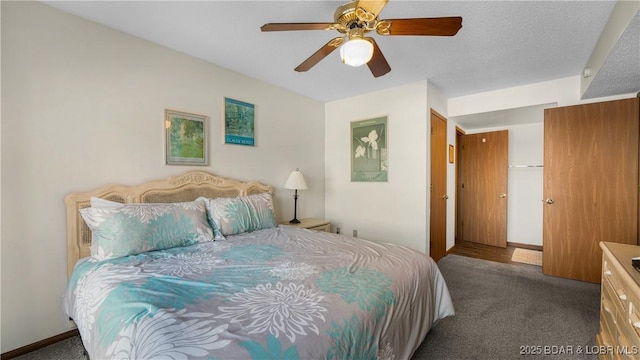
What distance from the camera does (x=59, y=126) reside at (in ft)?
6.21

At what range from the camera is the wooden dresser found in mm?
1133

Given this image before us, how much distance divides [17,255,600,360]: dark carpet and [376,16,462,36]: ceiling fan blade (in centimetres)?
209

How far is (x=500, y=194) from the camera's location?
4461 millimetres

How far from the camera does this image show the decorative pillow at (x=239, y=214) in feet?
7.55

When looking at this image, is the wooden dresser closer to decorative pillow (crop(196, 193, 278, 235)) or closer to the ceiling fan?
the ceiling fan

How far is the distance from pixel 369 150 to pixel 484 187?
2.47 m

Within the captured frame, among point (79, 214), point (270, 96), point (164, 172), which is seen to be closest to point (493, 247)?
point (270, 96)

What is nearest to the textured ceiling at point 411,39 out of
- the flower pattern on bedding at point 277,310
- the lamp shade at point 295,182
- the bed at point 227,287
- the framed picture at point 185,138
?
the framed picture at point 185,138

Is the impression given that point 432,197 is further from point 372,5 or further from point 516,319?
point 372,5

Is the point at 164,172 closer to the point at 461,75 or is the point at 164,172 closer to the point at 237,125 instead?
the point at 237,125

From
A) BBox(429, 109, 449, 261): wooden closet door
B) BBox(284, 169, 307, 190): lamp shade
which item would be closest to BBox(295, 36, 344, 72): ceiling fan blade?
BBox(284, 169, 307, 190): lamp shade

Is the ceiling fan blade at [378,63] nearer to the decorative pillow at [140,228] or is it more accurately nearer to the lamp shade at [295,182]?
the lamp shade at [295,182]

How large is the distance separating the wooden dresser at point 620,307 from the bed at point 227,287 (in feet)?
2.65

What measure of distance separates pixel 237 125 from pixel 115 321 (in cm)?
233
